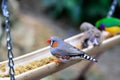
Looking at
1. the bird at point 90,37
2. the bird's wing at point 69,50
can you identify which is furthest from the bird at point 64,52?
the bird at point 90,37

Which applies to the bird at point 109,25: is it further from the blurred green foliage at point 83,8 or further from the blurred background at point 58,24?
the blurred green foliage at point 83,8

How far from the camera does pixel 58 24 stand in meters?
6.06

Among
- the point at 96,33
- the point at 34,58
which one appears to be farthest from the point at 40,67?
the point at 96,33

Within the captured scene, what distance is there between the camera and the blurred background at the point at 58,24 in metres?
4.65

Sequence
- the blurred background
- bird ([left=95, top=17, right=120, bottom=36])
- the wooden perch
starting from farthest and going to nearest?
the blurred background
bird ([left=95, top=17, right=120, bottom=36])
the wooden perch

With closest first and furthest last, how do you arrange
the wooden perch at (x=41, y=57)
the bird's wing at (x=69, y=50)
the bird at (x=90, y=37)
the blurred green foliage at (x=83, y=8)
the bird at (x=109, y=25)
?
the wooden perch at (x=41, y=57) < the bird's wing at (x=69, y=50) < the bird at (x=90, y=37) < the bird at (x=109, y=25) < the blurred green foliage at (x=83, y=8)

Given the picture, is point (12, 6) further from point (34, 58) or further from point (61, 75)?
point (34, 58)

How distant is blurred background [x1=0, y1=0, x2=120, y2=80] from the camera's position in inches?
183

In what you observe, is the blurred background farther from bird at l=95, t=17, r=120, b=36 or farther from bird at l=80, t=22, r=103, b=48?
bird at l=80, t=22, r=103, b=48

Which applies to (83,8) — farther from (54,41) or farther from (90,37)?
(54,41)

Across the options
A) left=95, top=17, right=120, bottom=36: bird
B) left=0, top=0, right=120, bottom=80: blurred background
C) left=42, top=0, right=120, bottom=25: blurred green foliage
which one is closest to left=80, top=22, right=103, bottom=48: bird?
left=95, top=17, right=120, bottom=36: bird

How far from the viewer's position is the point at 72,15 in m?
5.80

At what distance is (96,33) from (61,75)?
1.61 m

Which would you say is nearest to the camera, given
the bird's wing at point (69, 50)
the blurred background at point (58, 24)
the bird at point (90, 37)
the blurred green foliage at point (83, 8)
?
the bird's wing at point (69, 50)
